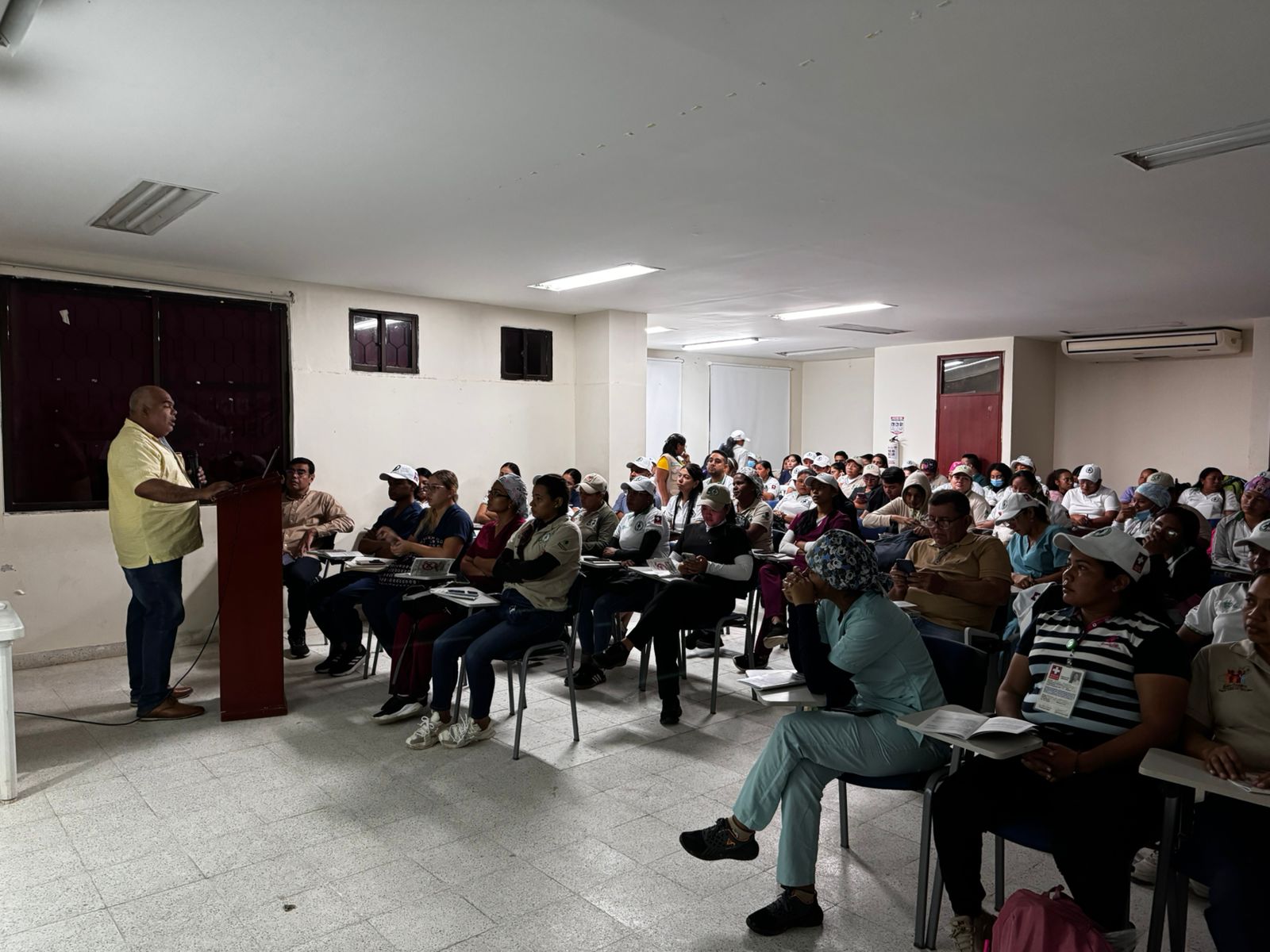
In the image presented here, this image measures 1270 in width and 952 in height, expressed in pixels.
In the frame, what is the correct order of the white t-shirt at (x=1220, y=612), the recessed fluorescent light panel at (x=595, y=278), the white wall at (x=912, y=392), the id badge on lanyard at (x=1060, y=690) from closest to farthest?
the id badge on lanyard at (x=1060, y=690) → the white t-shirt at (x=1220, y=612) → the recessed fluorescent light panel at (x=595, y=278) → the white wall at (x=912, y=392)

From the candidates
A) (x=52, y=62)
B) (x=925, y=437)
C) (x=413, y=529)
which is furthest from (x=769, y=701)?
(x=925, y=437)

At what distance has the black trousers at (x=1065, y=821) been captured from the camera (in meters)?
2.00

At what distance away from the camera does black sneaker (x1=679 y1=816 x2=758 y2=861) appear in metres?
2.65

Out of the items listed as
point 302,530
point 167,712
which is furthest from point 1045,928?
point 302,530

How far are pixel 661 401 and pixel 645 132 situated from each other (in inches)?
352

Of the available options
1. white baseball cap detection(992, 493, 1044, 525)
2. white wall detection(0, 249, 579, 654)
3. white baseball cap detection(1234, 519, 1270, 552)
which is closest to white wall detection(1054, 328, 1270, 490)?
white baseball cap detection(992, 493, 1044, 525)

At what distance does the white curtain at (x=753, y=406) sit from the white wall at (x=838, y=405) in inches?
16.2

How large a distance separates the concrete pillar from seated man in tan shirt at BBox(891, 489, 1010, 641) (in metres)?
4.31

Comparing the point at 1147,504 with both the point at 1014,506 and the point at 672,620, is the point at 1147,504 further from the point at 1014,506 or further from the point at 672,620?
the point at 672,620

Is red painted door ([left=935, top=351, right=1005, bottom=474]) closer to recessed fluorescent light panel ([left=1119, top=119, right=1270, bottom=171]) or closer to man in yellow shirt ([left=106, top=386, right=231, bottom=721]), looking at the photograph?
recessed fluorescent light panel ([left=1119, top=119, right=1270, bottom=171])

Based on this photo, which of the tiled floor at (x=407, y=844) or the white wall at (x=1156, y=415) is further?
the white wall at (x=1156, y=415)

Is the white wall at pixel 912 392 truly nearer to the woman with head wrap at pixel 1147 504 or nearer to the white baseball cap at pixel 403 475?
the woman with head wrap at pixel 1147 504

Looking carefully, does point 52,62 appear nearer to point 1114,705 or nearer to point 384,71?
point 384,71

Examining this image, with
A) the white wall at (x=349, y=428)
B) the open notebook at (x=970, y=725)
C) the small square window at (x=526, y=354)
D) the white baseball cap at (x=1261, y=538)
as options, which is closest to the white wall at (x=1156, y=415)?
the small square window at (x=526, y=354)
